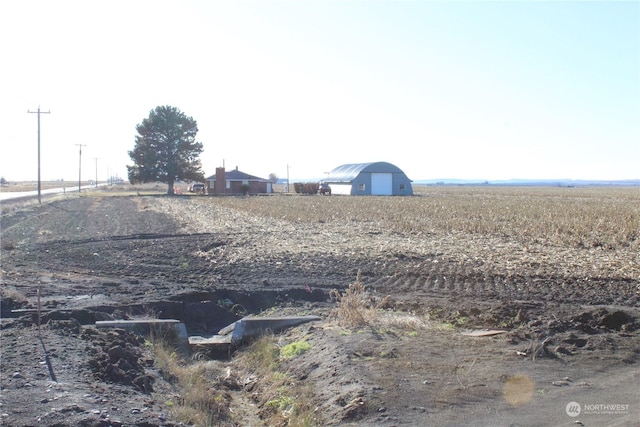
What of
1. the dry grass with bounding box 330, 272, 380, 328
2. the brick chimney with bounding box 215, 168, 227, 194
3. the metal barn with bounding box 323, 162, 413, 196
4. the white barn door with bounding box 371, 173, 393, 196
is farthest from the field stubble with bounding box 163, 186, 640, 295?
the brick chimney with bounding box 215, 168, 227, 194

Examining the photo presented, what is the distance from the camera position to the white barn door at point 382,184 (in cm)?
8656

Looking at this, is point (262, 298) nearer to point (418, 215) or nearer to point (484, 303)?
point (484, 303)

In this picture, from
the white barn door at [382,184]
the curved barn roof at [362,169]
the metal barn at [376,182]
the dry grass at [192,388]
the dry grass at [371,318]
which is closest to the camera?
the dry grass at [192,388]

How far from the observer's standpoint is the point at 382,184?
87188 mm

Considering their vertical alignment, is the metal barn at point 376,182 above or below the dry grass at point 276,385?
above

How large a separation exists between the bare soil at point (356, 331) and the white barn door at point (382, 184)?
64303mm

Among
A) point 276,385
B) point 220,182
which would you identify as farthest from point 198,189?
point 276,385

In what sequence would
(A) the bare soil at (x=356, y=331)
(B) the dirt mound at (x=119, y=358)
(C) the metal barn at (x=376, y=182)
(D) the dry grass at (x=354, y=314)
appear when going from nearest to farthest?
(A) the bare soil at (x=356, y=331) < (B) the dirt mound at (x=119, y=358) < (D) the dry grass at (x=354, y=314) < (C) the metal barn at (x=376, y=182)

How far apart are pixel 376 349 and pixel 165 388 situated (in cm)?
285

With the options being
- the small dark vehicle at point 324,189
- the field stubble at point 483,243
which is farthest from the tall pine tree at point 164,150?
the field stubble at point 483,243

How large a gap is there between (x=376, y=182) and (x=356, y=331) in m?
77.5

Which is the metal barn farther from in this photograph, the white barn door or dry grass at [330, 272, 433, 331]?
dry grass at [330, 272, 433, 331]

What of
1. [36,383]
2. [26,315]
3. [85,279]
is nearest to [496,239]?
[85,279]

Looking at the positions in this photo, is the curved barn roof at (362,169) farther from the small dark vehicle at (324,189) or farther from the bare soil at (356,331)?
the bare soil at (356,331)
